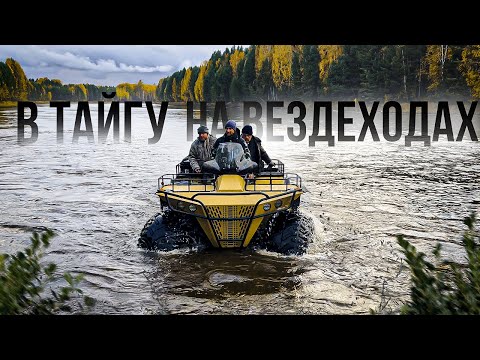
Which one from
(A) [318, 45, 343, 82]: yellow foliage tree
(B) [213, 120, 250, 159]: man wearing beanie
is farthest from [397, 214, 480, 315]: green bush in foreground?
(A) [318, 45, 343, 82]: yellow foliage tree

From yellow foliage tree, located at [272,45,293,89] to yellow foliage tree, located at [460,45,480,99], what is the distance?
91.3 ft

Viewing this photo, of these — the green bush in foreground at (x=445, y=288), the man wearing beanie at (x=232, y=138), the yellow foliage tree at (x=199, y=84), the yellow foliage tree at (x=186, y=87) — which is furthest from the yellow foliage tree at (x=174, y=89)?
the green bush in foreground at (x=445, y=288)

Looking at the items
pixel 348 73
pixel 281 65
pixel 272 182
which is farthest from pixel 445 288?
pixel 281 65

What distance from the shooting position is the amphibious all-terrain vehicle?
798cm

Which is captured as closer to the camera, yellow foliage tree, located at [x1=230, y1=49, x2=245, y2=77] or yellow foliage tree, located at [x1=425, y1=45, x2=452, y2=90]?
yellow foliage tree, located at [x1=425, y1=45, x2=452, y2=90]

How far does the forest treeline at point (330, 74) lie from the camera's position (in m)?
36.7

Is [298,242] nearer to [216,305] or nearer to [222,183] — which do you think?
[222,183]

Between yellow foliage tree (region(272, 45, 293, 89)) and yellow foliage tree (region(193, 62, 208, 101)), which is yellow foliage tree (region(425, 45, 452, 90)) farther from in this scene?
yellow foliage tree (region(193, 62, 208, 101))

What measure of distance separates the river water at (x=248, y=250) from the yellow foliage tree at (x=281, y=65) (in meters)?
40.2

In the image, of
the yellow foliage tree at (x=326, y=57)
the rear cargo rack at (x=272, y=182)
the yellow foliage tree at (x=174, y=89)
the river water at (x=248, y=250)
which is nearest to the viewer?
the river water at (x=248, y=250)

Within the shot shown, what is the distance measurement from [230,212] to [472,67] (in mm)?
31211

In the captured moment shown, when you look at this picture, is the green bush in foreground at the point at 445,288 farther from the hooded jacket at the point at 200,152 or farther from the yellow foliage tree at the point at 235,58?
the yellow foliage tree at the point at 235,58
